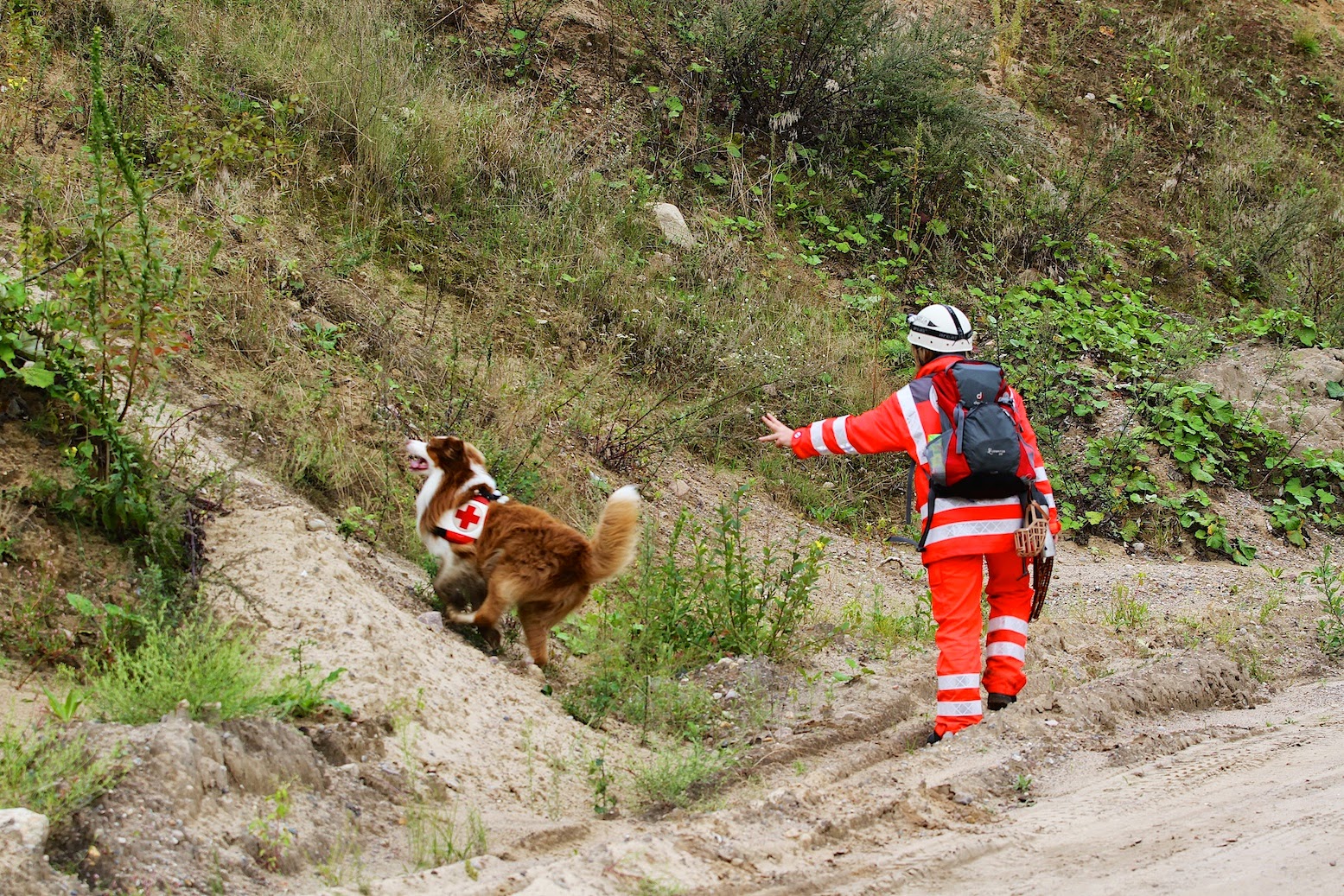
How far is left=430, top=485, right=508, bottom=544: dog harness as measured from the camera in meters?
5.95

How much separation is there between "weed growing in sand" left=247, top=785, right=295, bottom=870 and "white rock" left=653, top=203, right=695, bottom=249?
7.72 metres

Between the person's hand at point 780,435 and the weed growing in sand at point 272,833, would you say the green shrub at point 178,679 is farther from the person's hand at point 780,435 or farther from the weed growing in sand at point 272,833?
the person's hand at point 780,435

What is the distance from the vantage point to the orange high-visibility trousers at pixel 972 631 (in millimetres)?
5582

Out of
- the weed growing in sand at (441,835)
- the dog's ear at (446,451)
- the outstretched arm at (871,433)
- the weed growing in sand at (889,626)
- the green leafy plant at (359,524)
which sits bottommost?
the weed growing in sand at (889,626)

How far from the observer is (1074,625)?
7309 mm

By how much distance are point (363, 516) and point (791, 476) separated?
13.9ft

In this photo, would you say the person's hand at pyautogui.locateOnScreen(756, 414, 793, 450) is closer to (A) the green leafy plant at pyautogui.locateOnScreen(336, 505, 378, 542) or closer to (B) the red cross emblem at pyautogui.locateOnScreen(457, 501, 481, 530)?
(B) the red cross emblem at pyautogui.locateOnScreen(457, 501, 481, 530)

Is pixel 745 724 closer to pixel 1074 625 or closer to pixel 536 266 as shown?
pixel 1074 625

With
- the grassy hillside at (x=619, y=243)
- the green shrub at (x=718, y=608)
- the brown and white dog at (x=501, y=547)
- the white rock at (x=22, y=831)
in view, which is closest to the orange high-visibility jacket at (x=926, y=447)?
the green shrub at (x=718, y=608)

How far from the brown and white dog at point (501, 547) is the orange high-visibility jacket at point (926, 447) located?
1.17 m

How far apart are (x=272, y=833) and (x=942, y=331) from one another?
399cm

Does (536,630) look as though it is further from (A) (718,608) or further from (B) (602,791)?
(B) (602,791)

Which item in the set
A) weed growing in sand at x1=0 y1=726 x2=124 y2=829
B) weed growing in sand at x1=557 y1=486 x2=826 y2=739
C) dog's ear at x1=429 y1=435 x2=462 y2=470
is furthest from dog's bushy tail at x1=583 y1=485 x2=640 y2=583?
weed growing in sand at x1=0 y1=726 x2=124 y2=829

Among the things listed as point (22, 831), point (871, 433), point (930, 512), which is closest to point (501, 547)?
point (871, 433)
